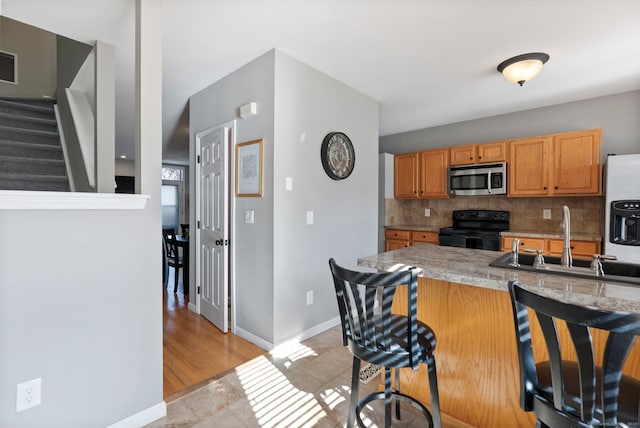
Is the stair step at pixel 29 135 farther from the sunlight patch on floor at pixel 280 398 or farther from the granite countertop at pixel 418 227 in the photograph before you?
the granite countertop at pixel 418 227

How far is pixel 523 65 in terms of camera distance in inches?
101

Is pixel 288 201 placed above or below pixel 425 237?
above

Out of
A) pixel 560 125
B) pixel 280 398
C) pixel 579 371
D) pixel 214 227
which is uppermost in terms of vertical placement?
pixel 560 125

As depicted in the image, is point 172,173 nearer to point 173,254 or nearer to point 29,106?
point 173,254

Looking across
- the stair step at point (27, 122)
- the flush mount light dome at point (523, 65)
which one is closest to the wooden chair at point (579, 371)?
the flush mount light dome at point (523, 65)

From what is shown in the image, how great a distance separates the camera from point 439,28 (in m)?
2.18

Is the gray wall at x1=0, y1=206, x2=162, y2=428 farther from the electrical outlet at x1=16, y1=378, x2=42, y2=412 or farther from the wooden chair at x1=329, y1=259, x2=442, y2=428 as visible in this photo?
the wooden chair at x1=329, y1=259, x2=442, y2=428

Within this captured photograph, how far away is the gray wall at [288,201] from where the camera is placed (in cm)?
253

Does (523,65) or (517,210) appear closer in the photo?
(523,65)

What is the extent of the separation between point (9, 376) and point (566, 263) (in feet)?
8.94

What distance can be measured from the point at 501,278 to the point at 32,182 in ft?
13.0

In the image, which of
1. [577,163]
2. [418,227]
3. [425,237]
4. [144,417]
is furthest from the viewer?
[418,227]

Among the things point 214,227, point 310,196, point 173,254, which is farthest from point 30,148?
point 310,196

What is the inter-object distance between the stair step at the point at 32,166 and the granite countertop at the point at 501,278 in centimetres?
342
